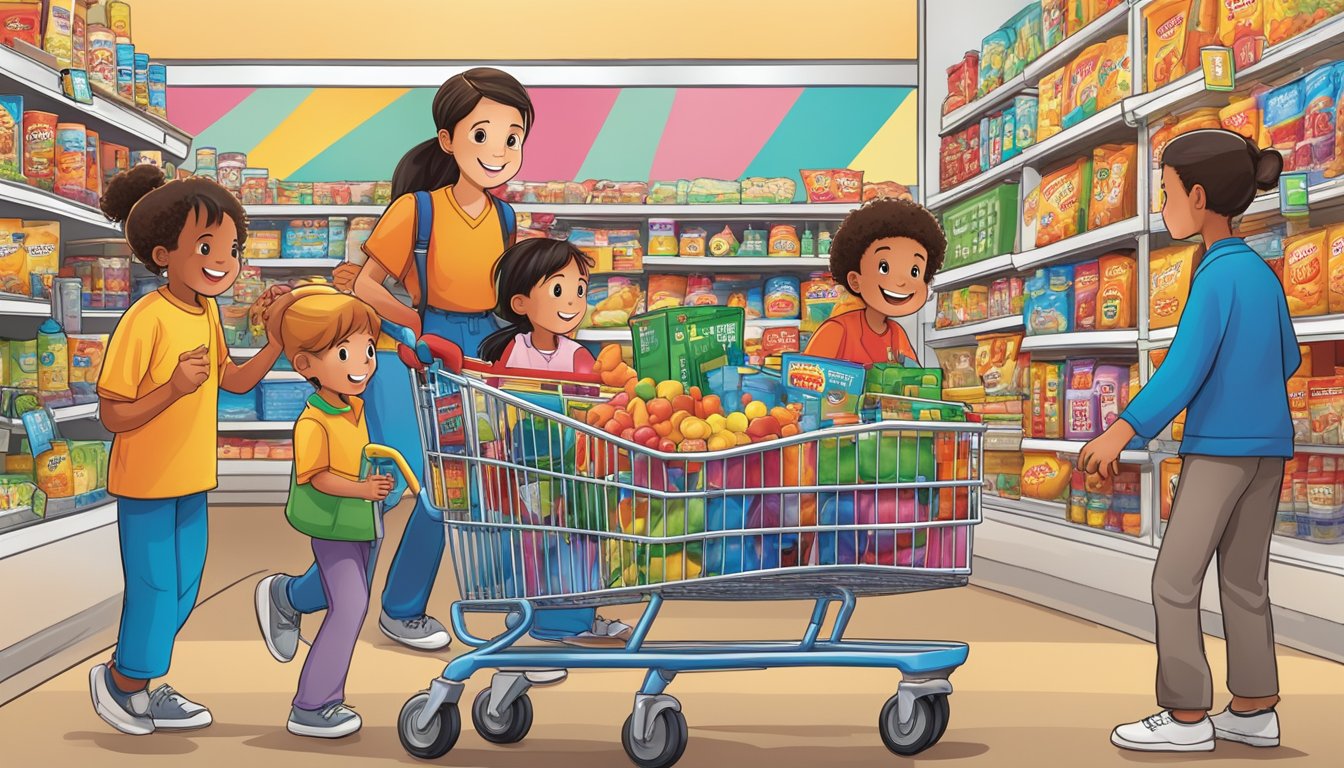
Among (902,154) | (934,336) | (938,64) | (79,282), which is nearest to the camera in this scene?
(79,282)

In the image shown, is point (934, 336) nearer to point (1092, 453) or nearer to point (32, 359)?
point (1092, 453)

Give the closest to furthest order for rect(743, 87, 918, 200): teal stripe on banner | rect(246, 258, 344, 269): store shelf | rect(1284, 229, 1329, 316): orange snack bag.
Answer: rect(1284, 229, 1329, 316): orange snack bag, rect(246, 258, 344, 269): store shelf, rect(743, 87, 918, 200): teal stripe on banner

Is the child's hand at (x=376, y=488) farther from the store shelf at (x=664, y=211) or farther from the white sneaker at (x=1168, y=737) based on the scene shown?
the store shelf at (x=664, y=211)

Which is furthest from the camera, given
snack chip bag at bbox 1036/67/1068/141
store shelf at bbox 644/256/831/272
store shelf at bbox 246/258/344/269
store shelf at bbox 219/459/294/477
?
store shelf at bbox 219/459/294/477

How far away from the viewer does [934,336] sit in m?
5.45

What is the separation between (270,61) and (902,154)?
14.5 feet

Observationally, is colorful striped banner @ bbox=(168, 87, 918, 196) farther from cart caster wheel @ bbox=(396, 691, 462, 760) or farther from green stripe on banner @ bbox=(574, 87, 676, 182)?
cart caster wheel @ bbox=(396, 691, 462, 760)

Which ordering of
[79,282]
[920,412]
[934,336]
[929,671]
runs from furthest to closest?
1. [934,336]
2. [79,282]
3. [929,671]
4. [920,412]

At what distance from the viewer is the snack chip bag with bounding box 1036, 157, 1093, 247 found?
4.18m

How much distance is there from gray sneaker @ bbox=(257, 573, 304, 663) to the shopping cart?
552 millimetres

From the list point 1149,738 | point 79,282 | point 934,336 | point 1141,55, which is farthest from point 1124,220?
point 79,282

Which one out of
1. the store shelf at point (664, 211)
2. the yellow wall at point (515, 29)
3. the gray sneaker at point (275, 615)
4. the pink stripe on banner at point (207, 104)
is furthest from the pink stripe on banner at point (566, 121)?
the gray sneaker at point (275, 615)

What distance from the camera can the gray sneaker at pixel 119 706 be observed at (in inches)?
90.3

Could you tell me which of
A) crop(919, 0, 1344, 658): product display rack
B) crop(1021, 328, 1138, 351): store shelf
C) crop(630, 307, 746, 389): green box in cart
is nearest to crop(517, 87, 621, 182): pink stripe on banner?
crop(919, 0, 1344, 658): product display rack
